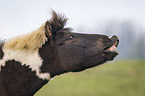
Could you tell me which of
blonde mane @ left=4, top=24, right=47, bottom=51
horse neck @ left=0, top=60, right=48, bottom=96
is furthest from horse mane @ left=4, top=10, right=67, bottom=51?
horse neck @ left=0, top=60, right=48, bottom=96

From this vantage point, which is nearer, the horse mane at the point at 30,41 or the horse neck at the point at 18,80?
the horse neck at the point at 18,80

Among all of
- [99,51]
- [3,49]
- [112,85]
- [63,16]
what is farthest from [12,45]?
[112,85]

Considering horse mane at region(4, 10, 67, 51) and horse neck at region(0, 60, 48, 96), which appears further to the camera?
horse mane at region(4, 10, 67, 51)

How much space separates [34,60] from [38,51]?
0.61 ft

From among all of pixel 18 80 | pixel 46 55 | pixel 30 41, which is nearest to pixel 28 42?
pixel 30 41

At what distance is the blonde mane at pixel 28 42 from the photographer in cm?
321

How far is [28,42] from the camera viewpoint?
323cm

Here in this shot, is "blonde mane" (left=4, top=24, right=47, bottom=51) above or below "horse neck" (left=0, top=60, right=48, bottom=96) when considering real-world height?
above

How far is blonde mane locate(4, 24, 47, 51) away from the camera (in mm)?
3205

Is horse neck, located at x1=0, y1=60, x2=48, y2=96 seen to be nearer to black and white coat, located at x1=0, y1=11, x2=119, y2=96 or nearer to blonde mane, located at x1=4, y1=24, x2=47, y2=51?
black and white coat, located at x1=0, y1=11, x2=119, y2=96

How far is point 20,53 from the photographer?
3.19 meters

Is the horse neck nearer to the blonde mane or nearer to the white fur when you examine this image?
the white fur

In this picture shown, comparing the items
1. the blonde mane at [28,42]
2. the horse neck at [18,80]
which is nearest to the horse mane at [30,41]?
the blonde mane at [28,42]

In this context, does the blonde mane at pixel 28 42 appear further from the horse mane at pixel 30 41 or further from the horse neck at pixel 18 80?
the horse neck at pixel 18 80
